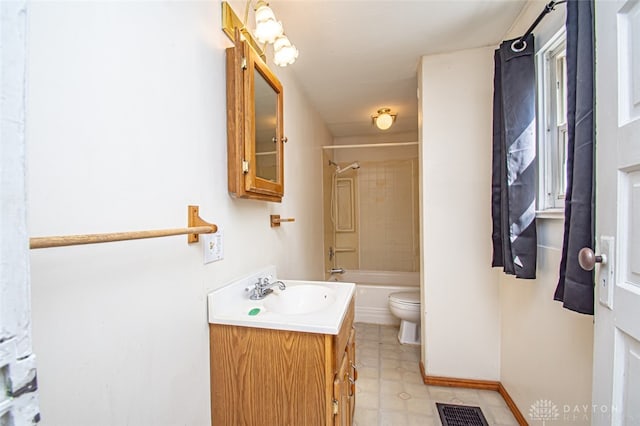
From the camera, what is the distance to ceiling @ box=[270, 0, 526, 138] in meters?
1.49

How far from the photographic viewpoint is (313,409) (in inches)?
38.5

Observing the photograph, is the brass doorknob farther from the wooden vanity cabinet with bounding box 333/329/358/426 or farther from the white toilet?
the white toilet

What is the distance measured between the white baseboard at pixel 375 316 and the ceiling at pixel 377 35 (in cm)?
223

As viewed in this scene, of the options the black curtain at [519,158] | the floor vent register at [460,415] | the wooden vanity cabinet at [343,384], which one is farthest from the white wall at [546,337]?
the wooden vanity cabinet at [343,384]

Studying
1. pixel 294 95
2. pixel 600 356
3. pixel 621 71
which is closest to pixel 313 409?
pixel 600 356

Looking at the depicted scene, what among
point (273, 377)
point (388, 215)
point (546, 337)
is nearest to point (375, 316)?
point (388, 215)

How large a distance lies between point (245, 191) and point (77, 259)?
0.63 meters

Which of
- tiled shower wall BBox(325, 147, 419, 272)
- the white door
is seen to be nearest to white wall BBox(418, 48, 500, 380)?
the white door

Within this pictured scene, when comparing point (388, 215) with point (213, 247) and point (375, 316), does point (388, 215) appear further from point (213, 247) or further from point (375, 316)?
point (213, 247)

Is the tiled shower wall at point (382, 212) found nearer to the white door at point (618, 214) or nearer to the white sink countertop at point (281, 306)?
the white sink countertop at point (281, 306)

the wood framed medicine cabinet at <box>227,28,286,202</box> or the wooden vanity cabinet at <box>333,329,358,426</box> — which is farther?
the wood framed medicine cabinet at <box>227,28,286,202</box>

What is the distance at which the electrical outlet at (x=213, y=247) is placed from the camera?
1.05 m

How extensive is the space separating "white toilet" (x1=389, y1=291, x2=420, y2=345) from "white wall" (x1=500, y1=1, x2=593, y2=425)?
772 mm

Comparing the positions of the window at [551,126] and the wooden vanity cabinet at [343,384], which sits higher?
the window at [551,126]
